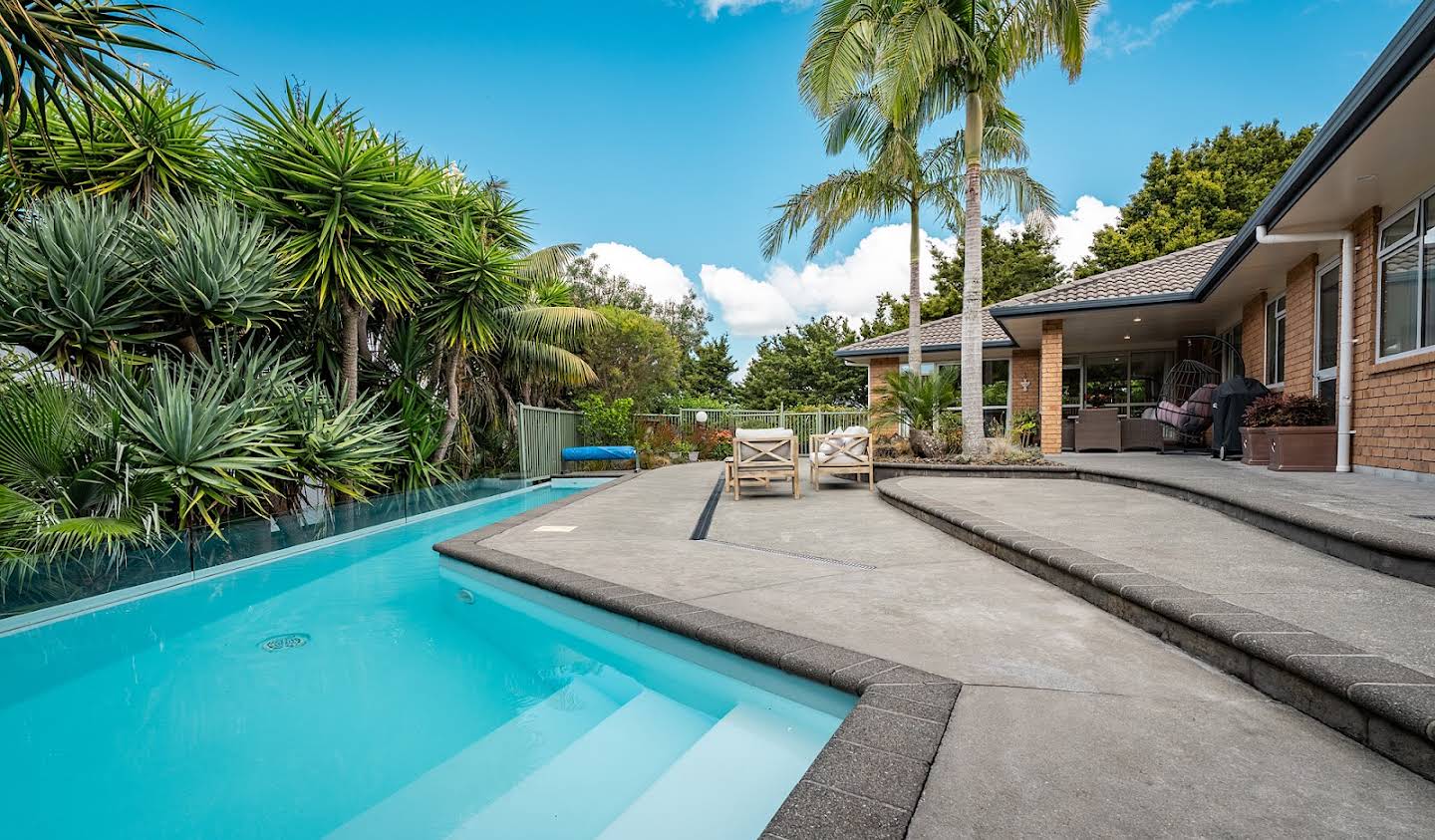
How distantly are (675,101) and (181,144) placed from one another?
1406 centimetres

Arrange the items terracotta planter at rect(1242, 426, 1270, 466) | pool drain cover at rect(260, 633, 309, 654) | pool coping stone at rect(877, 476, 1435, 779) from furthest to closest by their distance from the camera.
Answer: terracotta planter at rect(1242, 426, 1270, 466), pool drain cover at rect(260, 633, 309, 654), pool coping stone at rect(877, 476, 1435, 779)

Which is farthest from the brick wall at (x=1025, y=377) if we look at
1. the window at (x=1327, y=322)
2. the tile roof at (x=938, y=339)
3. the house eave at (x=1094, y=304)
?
the window at (x=1327, y=322)

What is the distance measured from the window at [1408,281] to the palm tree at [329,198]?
33.8 ft

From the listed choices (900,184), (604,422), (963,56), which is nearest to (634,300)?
(604,422)

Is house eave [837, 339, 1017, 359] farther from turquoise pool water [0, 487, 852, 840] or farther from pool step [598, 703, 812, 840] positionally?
pool step [598, 703, 812, 840]

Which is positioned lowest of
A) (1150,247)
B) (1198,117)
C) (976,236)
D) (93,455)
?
(93,455)

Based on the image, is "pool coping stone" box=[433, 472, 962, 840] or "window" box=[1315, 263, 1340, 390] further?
"window" box=[1315, 263, 1340, 390]

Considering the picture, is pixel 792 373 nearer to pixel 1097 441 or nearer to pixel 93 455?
pixel 1097 441

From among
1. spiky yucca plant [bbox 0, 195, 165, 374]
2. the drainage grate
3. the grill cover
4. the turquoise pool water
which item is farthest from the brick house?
spiky yucca plant [bbox 0, 195, 165, 374]

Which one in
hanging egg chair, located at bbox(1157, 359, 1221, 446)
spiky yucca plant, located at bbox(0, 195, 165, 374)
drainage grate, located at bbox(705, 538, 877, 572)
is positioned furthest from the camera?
hanging egg chair, located at bbox(1157, 359, 1221, 446)

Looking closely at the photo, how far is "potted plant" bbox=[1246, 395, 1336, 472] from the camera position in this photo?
22.8ft

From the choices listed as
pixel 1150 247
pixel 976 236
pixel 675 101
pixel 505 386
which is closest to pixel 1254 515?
pixel 976 236

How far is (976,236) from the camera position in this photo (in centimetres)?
902

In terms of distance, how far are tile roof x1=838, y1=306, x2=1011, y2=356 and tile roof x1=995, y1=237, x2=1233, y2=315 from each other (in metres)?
3.17
